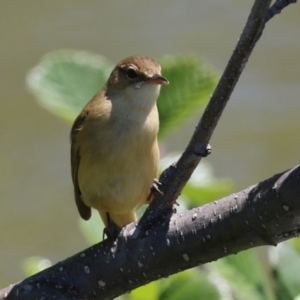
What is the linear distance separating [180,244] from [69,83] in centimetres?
91

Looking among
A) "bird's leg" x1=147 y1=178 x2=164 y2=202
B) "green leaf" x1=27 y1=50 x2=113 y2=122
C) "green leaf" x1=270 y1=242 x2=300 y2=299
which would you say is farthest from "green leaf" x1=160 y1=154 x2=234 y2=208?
"green leaf" x1=270 y1=242 x2=300 y2=299

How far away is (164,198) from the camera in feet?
8.68

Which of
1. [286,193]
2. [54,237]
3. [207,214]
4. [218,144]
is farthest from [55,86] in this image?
[218,144]

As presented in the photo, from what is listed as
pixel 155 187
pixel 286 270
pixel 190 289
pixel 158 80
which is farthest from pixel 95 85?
pixel 286 270

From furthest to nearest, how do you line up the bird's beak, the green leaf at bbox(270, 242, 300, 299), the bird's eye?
the bird's eye, the bird's beak, the green leaf at bbox(270, 242, 300, 299)

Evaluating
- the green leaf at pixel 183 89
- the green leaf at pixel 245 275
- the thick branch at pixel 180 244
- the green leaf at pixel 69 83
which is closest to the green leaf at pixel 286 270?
the green leaf at pixel 245 275

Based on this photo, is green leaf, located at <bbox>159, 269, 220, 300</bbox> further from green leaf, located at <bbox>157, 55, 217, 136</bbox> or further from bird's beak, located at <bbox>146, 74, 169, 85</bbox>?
bird's beak, located at <bbox>146, 74, 169, 85</bbox>

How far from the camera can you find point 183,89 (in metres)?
3.12

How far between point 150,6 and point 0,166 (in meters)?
2.95

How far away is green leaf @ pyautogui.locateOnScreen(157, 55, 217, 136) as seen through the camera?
3143 millimetres

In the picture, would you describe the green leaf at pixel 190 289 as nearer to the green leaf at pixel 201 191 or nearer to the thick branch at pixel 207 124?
the thick branch at pixel 207 124

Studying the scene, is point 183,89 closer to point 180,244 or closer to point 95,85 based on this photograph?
point 95,85

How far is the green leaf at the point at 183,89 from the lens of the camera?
3143 millimetres

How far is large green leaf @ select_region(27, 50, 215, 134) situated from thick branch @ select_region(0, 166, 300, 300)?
617 millimetres
